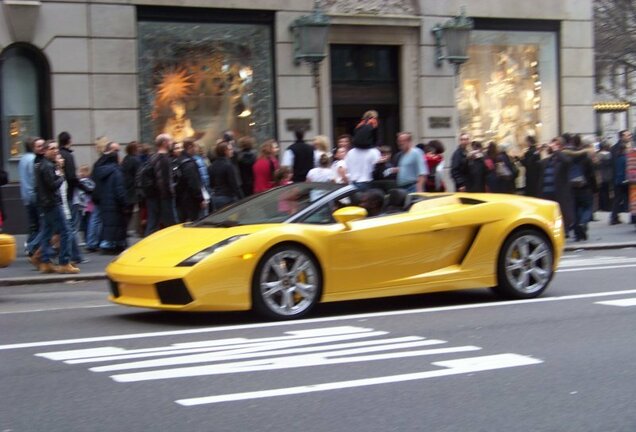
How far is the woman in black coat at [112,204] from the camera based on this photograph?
612 inches

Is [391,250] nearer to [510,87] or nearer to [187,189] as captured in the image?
[187,189]

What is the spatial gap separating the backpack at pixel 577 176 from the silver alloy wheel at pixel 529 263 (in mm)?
7115

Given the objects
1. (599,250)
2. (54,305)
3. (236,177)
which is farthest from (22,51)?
(599,250)

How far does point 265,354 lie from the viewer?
7797 mm

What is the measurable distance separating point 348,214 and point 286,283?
2.69 ft

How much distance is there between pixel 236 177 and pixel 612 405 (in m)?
9.09

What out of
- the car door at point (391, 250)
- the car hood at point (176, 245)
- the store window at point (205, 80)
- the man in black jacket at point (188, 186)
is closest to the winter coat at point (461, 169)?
the store window at point (205, 80)

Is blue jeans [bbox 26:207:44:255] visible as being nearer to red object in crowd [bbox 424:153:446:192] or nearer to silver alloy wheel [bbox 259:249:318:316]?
silver alloy wheel [bbox 259:249:318:316]

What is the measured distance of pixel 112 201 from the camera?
51.1ft

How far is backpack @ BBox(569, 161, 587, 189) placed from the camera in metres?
17.5

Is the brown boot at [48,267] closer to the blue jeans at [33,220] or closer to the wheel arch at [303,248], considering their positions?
the blue jeans at [33,220]

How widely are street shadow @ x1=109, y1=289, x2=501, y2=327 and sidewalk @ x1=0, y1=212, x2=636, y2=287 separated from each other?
3.24 metres

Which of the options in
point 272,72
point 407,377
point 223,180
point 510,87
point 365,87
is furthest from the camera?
point 510,87

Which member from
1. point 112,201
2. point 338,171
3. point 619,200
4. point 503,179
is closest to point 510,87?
point 619,200
